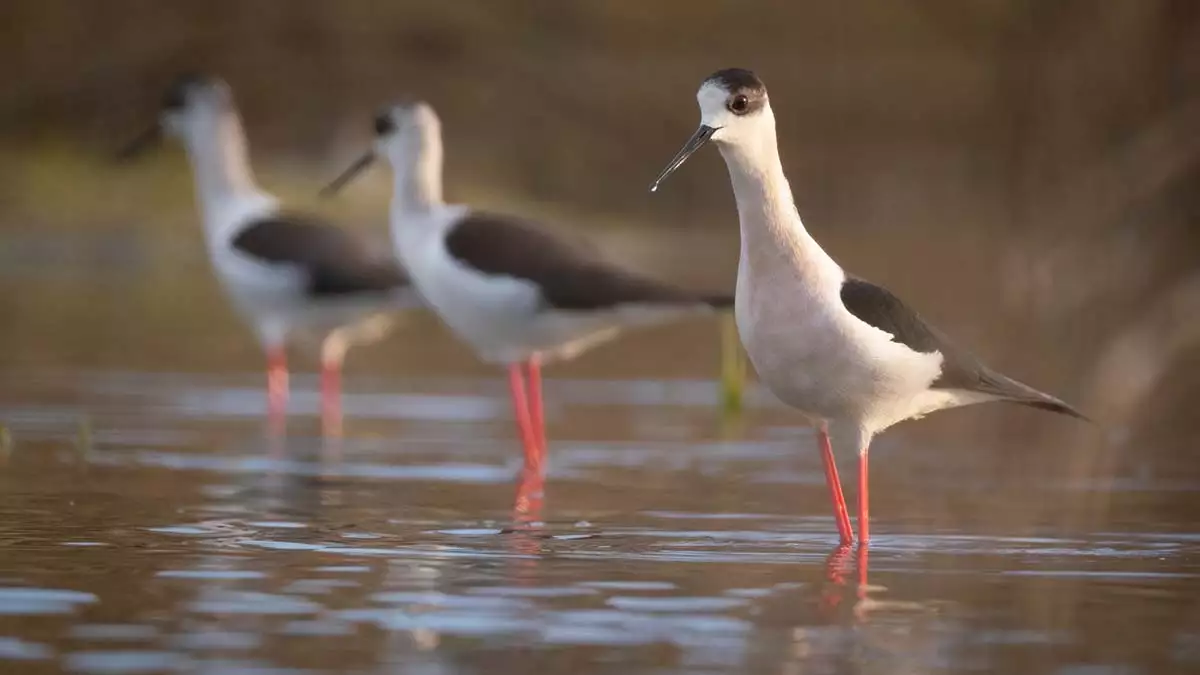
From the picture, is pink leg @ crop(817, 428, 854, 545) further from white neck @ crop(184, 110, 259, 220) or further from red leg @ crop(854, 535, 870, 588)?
white neck @ crop(184, 110, 259, 220)

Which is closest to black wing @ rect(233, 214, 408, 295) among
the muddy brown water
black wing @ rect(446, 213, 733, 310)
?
the muddy brown water

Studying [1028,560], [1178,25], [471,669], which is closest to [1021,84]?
[1178,25]

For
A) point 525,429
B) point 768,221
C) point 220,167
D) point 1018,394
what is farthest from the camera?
point 220,167

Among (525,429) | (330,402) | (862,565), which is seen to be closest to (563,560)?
(862,565)

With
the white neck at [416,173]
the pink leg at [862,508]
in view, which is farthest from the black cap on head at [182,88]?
the pink leg at [862,508]

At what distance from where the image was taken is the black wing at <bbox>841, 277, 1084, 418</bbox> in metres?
9.27

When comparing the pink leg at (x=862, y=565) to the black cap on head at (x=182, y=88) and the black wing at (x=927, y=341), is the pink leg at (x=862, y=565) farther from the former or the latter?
the black cap on head at (x=182, y=88)

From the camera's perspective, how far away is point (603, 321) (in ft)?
44.4

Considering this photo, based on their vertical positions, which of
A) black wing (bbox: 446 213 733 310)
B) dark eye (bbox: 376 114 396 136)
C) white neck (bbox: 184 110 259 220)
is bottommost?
black wing (bbox: 446 213 733 310)

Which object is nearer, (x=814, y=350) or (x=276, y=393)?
(x=814, y=350)

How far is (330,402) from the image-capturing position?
15.3 meters

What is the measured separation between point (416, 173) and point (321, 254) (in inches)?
66.5

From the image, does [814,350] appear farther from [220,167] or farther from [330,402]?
[220,167]

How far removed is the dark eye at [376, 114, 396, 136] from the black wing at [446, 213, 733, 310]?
1215 millimetres
